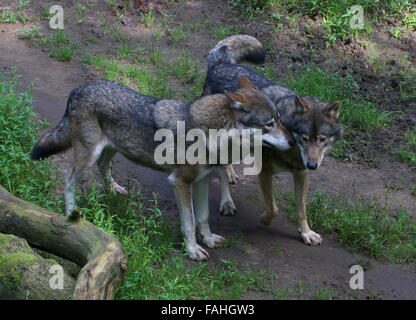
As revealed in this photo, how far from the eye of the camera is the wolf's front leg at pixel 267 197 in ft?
22.4

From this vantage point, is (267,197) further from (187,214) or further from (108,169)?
(108,169)

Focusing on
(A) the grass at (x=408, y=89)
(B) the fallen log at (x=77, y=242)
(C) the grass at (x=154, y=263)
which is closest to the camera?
(B) the fallen log at (x=77, y=242)

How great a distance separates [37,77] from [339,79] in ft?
14.5

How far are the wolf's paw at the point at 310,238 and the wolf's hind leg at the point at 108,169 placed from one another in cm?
199

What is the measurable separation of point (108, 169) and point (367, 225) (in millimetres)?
2850

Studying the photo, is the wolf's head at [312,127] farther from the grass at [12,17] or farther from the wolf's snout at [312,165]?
the grass at [12,17]

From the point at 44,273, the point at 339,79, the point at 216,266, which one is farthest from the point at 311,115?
the point at 339,79

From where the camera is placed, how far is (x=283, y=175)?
8234mm

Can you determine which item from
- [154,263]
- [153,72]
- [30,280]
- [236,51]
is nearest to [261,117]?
[154,263]

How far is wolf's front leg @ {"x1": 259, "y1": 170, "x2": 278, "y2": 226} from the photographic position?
682cm

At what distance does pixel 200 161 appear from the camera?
6242 millimetres

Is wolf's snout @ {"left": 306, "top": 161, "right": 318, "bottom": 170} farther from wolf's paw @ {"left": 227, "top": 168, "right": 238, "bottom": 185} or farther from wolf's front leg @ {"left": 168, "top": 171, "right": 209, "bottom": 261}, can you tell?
wolf's paw @ {"left": 227, "top": 168, "right": 238, "bottom": 185}

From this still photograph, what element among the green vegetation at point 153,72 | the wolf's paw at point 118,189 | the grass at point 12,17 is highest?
the grass at point 12,17

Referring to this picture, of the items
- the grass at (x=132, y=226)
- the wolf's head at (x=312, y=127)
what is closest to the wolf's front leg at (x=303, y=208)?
the wolf's head at (x=312, y=127)
